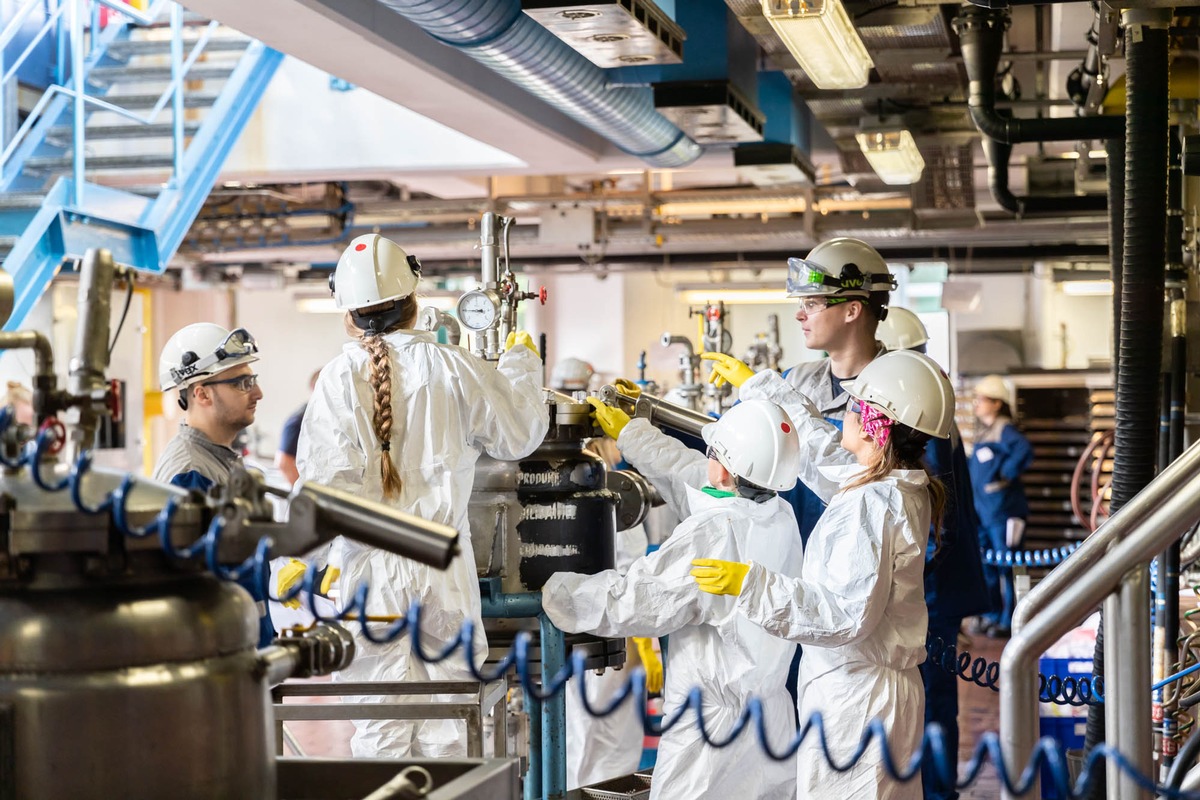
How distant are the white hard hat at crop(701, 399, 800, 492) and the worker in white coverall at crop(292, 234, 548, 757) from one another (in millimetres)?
498

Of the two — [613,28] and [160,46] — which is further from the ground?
[160,46]

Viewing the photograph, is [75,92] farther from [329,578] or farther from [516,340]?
[329,578]

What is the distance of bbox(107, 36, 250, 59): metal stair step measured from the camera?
6.93 metres

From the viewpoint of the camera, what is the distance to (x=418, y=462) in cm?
341

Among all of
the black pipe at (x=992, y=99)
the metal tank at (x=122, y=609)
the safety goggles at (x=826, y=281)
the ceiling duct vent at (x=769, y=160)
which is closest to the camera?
the metal tank at (x=122, y=609)

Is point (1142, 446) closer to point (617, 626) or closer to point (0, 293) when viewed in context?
point (617, 626)

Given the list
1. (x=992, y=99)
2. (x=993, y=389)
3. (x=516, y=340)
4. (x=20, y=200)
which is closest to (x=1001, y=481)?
(x=993, y=389)

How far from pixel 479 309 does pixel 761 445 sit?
93cm

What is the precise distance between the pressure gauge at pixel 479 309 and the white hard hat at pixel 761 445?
2.53 ft

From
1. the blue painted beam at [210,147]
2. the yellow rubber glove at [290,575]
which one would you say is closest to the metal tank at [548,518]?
the yellow rubber glove at [290,575]

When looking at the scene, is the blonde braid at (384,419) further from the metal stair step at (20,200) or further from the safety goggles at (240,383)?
the metal stair step at (20,200)

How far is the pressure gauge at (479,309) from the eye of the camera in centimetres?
380

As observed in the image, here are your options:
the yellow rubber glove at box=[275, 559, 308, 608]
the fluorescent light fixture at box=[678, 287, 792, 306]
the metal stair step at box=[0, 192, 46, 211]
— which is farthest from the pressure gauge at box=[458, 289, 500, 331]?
the fluorescent light fixture at box=[678, 287, 792, 306]

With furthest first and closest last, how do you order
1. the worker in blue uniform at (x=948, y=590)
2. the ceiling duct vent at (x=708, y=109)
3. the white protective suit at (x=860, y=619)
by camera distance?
the ceiling duct vent at (x=708, y=109)
the worker in blue uniform at (x=948, y=590)
the white protective suit at (x=860, y=619)
